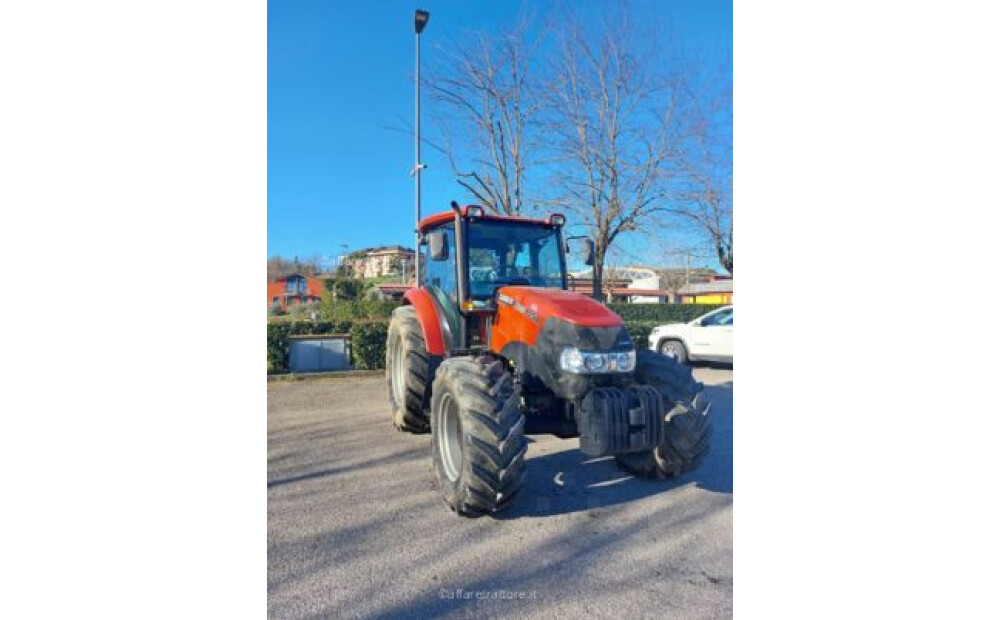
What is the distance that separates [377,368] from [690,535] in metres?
4.73

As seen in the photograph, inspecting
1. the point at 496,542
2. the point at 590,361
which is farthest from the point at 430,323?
the point at 496,542

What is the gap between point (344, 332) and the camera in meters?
6.14

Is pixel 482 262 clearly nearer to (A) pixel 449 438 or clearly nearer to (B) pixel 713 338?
(A) pixel 449 438

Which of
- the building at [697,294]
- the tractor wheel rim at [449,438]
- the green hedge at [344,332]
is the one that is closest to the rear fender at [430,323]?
the tractor wheel rim at [449,438]

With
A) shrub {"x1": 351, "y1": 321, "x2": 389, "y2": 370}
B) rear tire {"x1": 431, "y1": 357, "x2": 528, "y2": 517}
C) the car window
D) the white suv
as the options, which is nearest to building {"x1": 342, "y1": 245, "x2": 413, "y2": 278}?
rear tire {"x1": 431, "y1": 357, "x2": 528, "y2": 517}

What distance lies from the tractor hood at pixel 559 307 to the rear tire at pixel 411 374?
1009mm

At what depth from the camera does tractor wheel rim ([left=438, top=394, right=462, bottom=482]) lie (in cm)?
309

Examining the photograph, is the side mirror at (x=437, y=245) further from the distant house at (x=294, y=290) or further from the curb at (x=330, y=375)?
the curb at (x=330, y=375)

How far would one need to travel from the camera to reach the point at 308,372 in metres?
5.80

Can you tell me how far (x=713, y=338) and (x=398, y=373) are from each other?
20.5 ft

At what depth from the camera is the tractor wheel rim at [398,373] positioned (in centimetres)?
453
